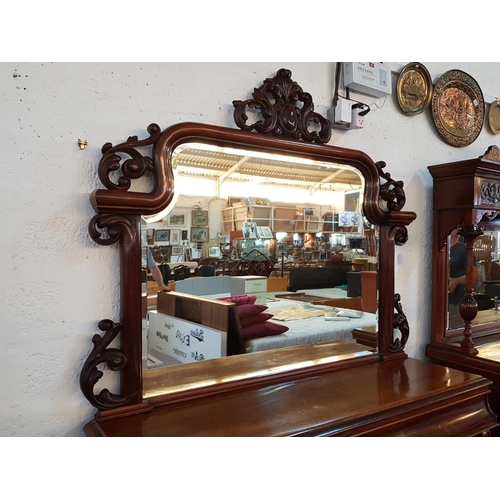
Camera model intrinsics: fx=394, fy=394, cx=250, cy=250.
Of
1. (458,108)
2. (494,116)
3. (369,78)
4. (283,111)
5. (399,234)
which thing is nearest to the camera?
(283,111)

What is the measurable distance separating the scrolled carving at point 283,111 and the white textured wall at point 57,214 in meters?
0.19

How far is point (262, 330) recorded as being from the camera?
150cm

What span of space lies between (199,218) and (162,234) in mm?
142

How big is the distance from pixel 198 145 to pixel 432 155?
124cm

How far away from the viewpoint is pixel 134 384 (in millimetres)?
1177

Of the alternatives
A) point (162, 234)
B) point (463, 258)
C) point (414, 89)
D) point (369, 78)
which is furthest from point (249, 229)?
point (463, 258)

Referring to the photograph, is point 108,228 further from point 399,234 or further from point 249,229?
point 399,234

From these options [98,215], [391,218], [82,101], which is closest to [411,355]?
[391,218]

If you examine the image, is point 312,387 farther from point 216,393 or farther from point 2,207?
point 2,207

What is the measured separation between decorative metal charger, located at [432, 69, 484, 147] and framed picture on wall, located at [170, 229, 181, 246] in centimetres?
142

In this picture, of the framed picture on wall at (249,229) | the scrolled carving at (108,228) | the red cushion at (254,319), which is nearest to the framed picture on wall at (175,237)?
the scrolled carving at (108,228)

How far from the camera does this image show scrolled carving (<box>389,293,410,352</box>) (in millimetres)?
1711

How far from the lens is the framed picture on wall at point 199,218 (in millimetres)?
1329

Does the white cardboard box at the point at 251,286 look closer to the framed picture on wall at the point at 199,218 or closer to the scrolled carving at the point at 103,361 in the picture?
the framed picture on wall at the point at 199,218
